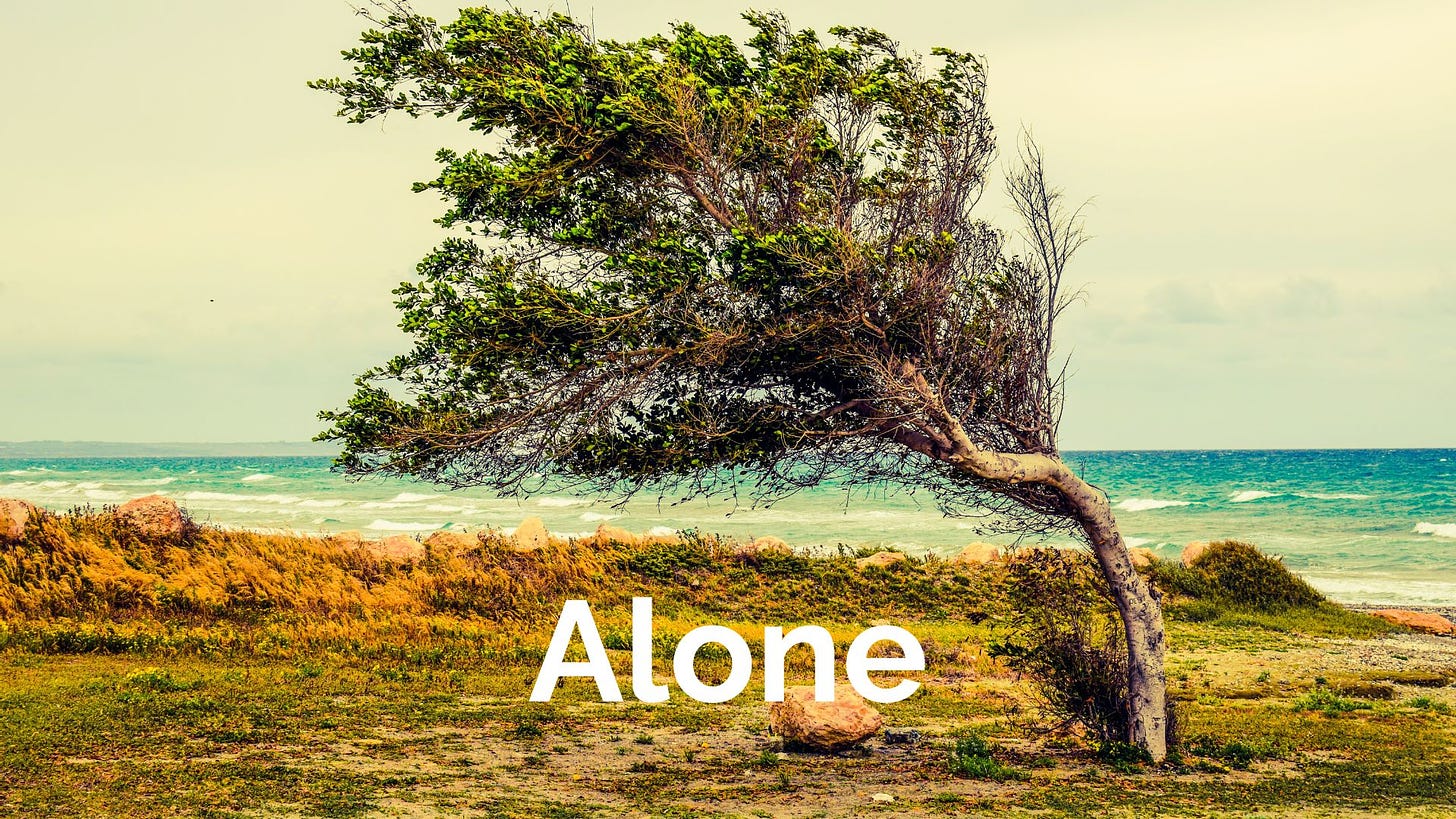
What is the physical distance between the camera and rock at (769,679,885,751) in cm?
1438

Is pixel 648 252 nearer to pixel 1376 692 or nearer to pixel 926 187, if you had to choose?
pixel 926 187

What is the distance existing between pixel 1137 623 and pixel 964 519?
1219 inches

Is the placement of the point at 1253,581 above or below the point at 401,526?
above

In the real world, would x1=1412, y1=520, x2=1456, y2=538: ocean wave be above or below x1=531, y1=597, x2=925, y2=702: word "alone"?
below

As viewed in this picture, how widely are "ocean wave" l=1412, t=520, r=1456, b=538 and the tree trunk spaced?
5293 cm

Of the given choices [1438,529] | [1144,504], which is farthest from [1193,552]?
[1144,504]

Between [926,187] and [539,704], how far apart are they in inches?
356

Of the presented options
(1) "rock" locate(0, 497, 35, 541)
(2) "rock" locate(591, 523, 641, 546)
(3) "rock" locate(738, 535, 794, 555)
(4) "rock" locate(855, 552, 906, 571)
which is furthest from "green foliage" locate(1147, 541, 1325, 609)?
(1) "rock" locate(0, 497, 35, 541)

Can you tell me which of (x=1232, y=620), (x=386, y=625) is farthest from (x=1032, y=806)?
(x=1232, y=620)

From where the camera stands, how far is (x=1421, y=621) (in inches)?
1189

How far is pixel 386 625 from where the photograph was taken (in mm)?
22453

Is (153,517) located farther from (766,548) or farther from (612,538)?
(766,548)

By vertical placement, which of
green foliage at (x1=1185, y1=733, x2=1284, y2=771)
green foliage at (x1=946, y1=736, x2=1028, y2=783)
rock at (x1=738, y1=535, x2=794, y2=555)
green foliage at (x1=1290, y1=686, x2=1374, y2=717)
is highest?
rock at (x1=738, y1=535, x2=794, y2=555)

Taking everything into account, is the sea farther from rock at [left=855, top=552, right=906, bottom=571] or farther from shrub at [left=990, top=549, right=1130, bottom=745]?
shrub at [left=990, top=549, right=1130, bottom=745]
